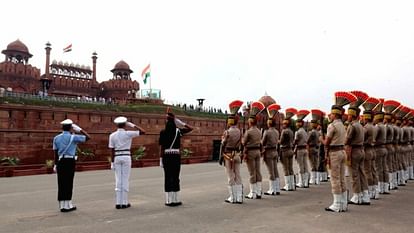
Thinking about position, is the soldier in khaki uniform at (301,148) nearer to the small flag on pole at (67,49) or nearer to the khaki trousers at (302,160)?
the khaki trousers at (302,160)

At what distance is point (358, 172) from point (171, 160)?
147 inches

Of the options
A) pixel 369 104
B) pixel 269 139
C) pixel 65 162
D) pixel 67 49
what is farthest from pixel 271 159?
pixel 67 49

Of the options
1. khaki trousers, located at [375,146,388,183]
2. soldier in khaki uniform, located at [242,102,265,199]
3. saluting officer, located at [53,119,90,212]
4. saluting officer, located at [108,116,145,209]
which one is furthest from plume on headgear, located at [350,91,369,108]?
saluting officer, located at [53,119,90,212]

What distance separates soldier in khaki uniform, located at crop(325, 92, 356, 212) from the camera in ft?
20.6

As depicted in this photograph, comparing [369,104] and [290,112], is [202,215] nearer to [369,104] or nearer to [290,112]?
[369,104]

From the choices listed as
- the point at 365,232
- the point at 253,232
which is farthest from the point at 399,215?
the point at 253,232

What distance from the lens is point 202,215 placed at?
231 inches

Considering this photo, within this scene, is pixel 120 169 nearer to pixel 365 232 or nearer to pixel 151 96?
pixel 365 232

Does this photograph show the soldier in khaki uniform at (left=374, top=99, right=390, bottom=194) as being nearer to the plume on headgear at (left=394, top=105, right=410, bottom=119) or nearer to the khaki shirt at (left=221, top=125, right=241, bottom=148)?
the plume on headgear at (left=394, top=105, right=410, bottom=119)

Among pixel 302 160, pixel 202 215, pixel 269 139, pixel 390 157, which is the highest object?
pixel 269 139

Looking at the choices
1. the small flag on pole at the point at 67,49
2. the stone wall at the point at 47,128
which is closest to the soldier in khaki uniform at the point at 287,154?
the stone wall at the point at 47,128

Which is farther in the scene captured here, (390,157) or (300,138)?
(300,138)

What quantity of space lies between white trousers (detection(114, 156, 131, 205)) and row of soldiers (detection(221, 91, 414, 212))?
6.71ft

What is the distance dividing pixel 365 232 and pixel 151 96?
29.4m
